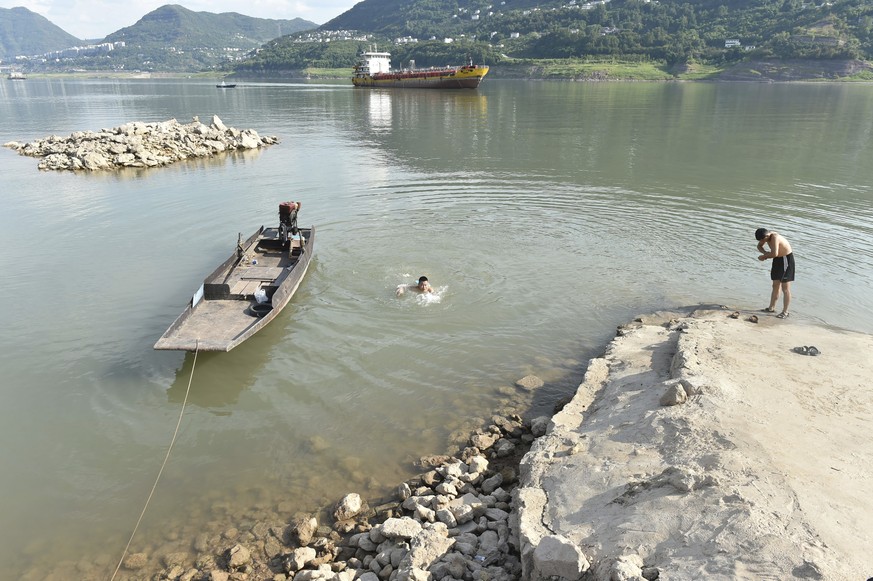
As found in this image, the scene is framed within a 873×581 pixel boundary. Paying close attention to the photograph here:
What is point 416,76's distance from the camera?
119000 millimetres

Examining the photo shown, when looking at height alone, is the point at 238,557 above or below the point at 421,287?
below

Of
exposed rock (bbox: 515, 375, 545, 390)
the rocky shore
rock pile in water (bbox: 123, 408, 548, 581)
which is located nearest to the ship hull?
exposed rock (bbox: 515, 375, 545, 390)

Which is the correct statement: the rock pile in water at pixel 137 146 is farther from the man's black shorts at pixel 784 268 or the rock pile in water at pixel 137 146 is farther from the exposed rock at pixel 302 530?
the man's black shorts at pixel 784 268

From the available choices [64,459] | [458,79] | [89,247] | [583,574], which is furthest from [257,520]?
[458,79]

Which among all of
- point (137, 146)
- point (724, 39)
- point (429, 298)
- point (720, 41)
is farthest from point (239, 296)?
point (724, 39)

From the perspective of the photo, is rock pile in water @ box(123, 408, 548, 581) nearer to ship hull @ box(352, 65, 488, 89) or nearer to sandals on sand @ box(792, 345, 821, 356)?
sandals on sand @ box(792, 345, 821, 356)

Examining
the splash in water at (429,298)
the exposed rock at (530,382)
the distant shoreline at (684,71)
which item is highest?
the distant shoreline at (684,71)

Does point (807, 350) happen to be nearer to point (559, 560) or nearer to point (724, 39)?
point (559, 560)

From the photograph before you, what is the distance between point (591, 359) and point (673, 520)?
577 cm

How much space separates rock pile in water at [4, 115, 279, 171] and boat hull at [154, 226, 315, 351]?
23.3m

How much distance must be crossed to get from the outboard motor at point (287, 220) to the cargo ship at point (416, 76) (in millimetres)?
99083

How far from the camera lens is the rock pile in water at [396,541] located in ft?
21.6

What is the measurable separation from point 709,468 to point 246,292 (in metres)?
A: 11.7

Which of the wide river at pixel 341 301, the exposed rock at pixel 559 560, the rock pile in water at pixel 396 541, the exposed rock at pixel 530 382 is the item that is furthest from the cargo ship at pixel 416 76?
the exposed rock at pixel 559 560
